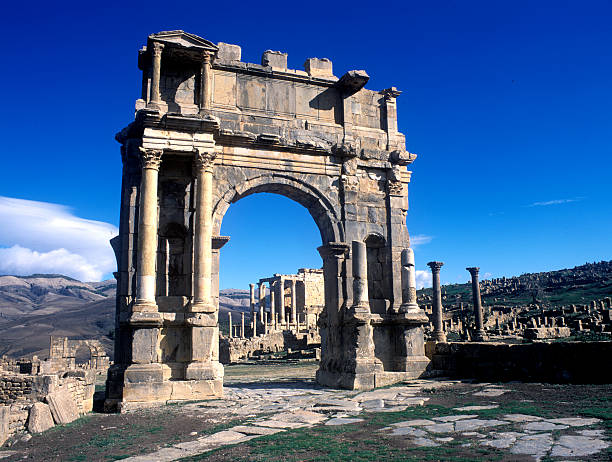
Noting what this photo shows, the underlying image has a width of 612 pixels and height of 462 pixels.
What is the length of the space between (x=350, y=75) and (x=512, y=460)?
1027cm

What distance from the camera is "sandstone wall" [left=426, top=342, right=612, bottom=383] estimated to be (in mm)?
9438

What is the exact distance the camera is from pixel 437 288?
23828 millimetres

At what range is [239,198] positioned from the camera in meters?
12.3

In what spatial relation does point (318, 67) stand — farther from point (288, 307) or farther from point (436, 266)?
point (288, 307)

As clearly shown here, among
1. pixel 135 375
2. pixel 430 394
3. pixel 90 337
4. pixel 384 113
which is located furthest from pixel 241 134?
pixel 90 337

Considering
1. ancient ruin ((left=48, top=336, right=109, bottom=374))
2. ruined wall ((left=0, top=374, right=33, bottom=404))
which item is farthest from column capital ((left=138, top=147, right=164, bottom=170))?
ancient ruin ((left=48, top=336, right=109, bottom=374))

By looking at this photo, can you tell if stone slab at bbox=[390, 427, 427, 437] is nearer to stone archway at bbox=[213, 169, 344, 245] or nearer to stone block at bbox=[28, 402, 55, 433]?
stone block at bbox=[28, 402, 55, 433]

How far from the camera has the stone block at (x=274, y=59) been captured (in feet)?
42.7

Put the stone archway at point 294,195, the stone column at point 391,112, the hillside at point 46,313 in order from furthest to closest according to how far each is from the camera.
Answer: the hillside at point 46,313 → the stone column at point 391,112 → the stone archway at point 294,195

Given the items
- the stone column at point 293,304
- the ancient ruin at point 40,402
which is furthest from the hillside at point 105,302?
the ancient ruin at point 40,402

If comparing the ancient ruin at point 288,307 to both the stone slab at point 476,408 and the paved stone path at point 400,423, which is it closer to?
the paved stone path at point 400,423

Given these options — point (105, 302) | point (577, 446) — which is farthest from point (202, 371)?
point (105, 302)

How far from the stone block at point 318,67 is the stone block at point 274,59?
68 cm

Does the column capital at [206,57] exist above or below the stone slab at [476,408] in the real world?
above
